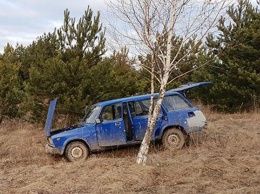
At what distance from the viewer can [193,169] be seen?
782 cm

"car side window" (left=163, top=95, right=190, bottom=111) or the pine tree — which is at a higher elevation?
the pine tree

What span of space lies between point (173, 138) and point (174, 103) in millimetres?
1090

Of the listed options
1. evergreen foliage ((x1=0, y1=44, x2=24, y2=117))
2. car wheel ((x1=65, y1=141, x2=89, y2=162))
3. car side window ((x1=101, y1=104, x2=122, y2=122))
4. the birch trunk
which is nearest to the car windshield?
car side window ((x1=101, y1=104, x2=122, y2=122))

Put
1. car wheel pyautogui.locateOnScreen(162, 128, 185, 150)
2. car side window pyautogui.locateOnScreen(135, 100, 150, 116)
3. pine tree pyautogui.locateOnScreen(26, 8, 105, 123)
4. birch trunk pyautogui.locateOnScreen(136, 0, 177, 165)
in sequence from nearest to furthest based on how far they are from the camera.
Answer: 1. birch trunk pyautogui.locateOnScreen(136, 0, 177, 165)
2. car wheel pyautogui.locateOnScreen(162, 128, 185, 150)
3. car side window pyautogui.locateOnScreen(135, 100, 150, 116)
4. pine tree pyautogui.locateOnScreen(26, 8, 105, 123)

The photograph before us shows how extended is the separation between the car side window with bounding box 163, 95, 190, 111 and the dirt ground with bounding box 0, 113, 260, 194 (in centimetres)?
123

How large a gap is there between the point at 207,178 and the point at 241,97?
39.0 feet

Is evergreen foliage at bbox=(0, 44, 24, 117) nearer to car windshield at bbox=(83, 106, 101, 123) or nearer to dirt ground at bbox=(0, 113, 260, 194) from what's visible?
dirt ground at bbox=(0, 113, 260, 194)

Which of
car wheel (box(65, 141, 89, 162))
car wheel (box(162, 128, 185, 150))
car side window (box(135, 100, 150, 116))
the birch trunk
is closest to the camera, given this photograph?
the birch trunk

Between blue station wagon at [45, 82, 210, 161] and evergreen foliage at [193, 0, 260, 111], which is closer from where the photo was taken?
blue station wagon at [45, 82, 210, 161]

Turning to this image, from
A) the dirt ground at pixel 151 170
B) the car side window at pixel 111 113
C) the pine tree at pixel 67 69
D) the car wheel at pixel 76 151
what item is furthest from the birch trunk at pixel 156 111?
the pine tree at pixel 67 69

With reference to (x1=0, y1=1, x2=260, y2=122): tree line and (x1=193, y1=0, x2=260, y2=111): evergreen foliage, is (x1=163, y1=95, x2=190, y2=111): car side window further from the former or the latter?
(x1=193, y1=0, x2=260, y2=111): evergreen foliage

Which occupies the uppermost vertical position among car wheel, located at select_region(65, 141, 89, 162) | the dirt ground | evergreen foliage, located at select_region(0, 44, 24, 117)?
evergreen foliage, located at select_region(0, 44, 24, 117)

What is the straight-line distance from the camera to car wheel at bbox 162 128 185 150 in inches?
412

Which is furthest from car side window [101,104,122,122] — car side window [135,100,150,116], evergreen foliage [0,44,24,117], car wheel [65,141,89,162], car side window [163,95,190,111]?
evergreen foliage [0,44,24,117]
